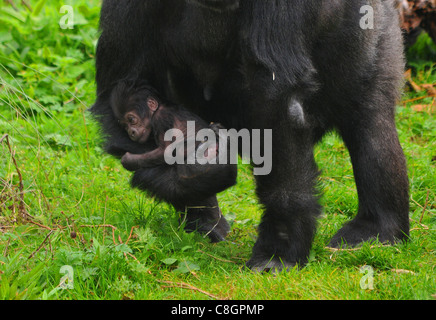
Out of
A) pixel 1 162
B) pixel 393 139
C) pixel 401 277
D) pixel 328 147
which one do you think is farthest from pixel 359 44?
pixel 1 162

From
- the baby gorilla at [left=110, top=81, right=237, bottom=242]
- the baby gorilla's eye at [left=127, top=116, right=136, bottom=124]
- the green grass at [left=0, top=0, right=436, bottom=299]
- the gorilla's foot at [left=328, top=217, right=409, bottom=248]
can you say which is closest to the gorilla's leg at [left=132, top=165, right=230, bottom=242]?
the baby gorilla at [left=110, top=81, right=237, bottom=242]

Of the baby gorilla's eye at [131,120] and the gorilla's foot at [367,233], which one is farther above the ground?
the baby gorilla's eye at [131,120]

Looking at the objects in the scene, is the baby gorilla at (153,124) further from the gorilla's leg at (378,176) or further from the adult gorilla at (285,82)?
the gorilla's leg at (378,176)

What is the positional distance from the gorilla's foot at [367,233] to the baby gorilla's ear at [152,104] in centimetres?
115

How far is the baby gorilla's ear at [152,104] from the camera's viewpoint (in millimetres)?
3211

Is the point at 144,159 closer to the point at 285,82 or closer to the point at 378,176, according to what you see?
the point at 285,82

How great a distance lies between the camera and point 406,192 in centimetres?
346

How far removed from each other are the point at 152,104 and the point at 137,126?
0.43ft

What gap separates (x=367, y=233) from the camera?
3.44 m

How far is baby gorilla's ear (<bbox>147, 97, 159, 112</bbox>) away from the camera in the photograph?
10.5 ft

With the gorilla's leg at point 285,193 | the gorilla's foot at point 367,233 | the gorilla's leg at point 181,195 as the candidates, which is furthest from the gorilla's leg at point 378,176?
the gorilla's leg at point 181,195

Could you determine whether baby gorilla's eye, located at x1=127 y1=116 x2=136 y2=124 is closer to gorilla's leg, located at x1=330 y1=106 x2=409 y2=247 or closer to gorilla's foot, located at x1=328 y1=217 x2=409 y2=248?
gorilla's leg, located at x1=330 y1=106 x2=409 y2=247

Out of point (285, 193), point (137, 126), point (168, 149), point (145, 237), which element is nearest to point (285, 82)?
point (285, 193)
